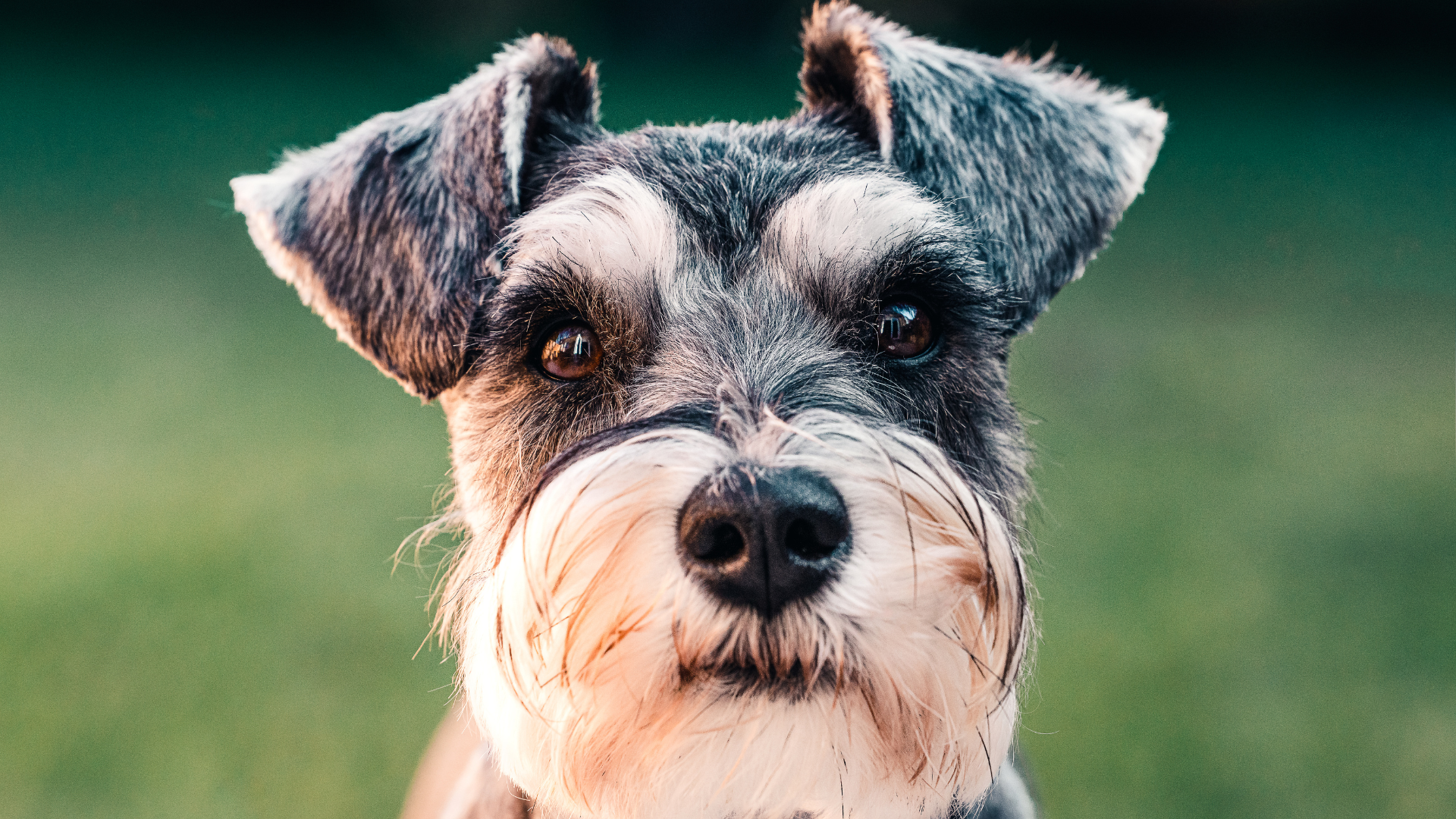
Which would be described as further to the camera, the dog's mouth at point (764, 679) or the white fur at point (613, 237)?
the white fur at point (613, 237)

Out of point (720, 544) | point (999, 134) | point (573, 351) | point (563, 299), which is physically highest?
point (999, 134)

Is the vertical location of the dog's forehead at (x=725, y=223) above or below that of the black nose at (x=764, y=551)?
above

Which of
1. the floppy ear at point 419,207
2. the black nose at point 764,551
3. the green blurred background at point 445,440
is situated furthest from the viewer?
the green blurred background at point 445,440

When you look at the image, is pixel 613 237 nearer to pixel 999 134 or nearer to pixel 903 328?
pixel 903 328

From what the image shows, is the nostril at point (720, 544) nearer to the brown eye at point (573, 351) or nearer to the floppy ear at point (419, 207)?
the brown eye at point (573, 351)

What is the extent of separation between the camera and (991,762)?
2332mm

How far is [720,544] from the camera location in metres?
1.82

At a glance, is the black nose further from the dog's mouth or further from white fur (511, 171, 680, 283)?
white fur (511, 171, 680, 283)

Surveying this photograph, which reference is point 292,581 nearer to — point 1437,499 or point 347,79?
point 1437,499

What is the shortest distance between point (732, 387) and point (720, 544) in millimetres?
443

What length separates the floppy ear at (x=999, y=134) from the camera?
2.73 m

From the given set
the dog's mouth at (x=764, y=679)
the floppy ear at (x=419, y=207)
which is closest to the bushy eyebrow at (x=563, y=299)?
the floppy ear at (x=419, y=207)

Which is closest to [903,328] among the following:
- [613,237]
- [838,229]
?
[838,229]

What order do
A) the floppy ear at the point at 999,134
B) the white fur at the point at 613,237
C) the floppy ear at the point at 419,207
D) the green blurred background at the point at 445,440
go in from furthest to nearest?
the green blurred background at the point at 445,440 < the floppy ear at the point at 999,134 < the floppy ear at the point at 419,207 < the white fur at the point at 613,237
